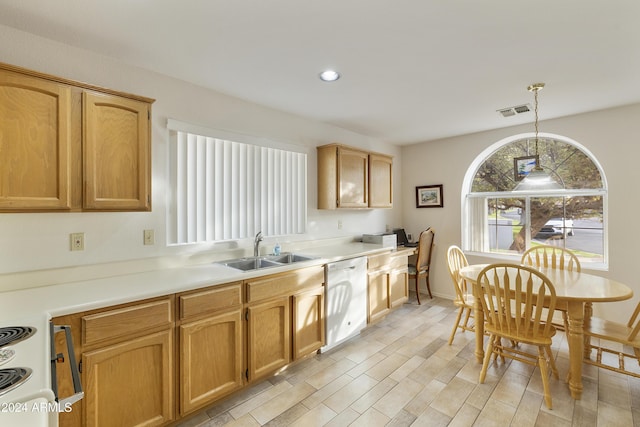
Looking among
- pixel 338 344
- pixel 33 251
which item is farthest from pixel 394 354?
pixel 33 251

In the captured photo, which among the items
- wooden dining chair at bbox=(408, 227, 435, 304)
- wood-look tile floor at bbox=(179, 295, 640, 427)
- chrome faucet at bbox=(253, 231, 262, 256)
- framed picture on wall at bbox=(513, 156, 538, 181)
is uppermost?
framed picture on wall at bbox=(513, 156, 538, 181)

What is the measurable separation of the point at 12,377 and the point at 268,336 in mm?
1548

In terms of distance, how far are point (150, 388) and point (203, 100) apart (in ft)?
6.94

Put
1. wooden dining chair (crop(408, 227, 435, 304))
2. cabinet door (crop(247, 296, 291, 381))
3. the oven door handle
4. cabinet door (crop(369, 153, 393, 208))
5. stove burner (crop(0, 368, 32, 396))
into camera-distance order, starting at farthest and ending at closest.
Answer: wooden dining chair (crop(408, 227, 435, 304)) → cabinet door (crop(369, 153, 393, 208)) → cabinet door (crop(247, 296, 291, 381)) → the oven door handle → stove burner (crop(0, 368, 32, 396))

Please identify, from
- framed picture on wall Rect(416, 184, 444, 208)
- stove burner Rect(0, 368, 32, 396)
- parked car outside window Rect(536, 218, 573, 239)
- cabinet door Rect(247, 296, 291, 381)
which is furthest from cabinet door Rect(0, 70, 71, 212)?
parked car outside window Rect(536, 218, 573, 239)

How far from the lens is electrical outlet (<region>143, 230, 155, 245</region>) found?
2137 mm

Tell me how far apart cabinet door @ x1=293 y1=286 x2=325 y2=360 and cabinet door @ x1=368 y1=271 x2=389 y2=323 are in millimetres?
775

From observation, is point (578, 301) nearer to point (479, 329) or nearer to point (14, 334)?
point (479, 329)

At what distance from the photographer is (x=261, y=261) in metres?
2.66

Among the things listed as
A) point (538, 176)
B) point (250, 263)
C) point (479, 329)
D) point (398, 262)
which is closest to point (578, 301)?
point (479, 329)

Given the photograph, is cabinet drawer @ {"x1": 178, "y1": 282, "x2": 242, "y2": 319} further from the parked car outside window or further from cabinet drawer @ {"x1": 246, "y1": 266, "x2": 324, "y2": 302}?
the parked car outside window

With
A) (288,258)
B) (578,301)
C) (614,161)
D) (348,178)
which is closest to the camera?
(578,301)

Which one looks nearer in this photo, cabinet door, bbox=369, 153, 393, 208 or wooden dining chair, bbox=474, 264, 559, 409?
wooden dining chair, bbox=474, 264, 559, 409

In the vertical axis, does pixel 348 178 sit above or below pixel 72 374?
above
